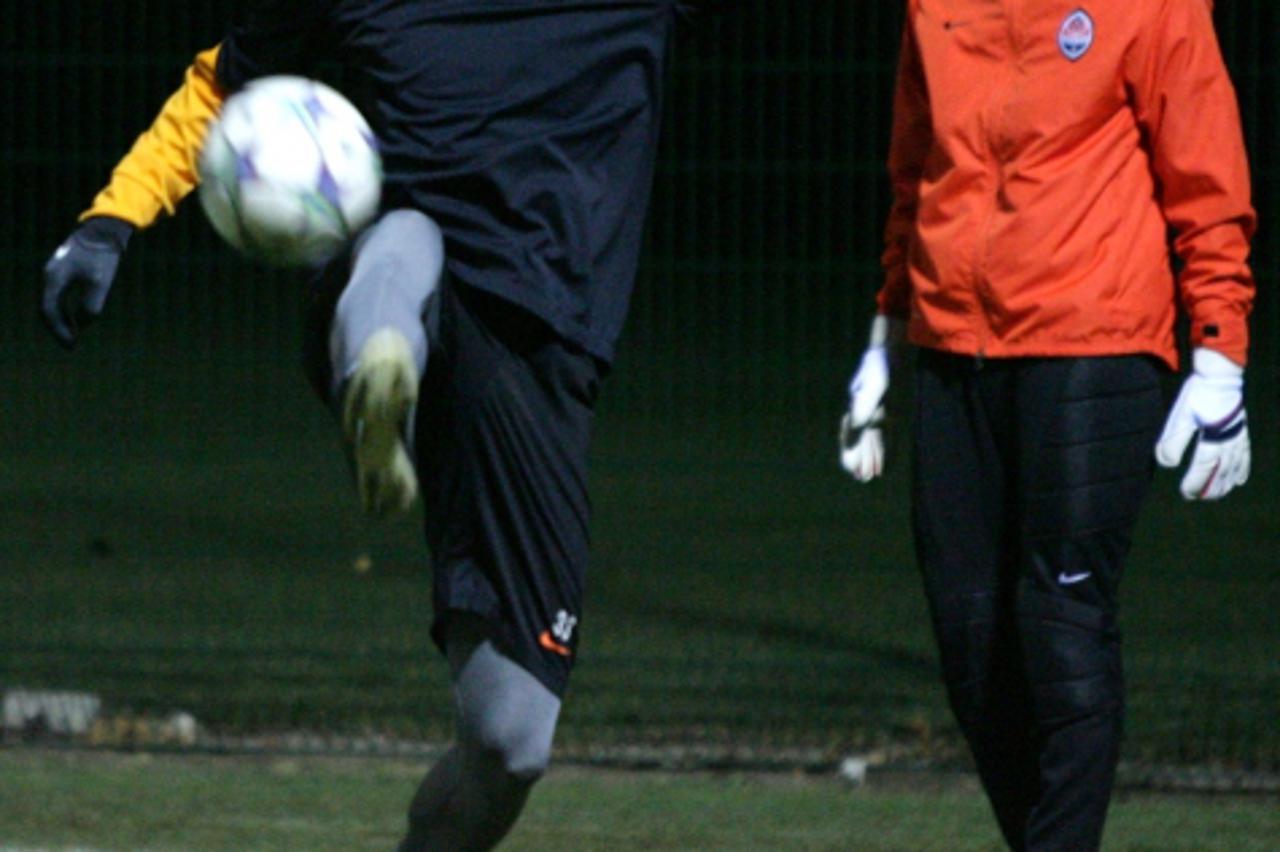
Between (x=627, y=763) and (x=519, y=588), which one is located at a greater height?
(x=519, y=588)

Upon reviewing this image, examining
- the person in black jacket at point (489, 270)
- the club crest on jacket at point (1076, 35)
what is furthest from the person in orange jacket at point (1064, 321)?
the person in black jacket at point (489, 270)

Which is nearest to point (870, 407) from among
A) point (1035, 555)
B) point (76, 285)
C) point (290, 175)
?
point (1035, 555)

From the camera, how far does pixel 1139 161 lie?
4871 mm

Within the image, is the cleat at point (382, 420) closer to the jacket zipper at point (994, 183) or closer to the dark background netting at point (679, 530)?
the jacket zipper at point (994, 183)

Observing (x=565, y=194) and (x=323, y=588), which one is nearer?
(x=565, y=194)

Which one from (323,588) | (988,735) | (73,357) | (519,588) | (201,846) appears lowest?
(73,357)

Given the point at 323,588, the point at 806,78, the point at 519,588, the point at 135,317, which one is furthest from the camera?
the point at 135,317

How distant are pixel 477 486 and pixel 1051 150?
44.1 inches

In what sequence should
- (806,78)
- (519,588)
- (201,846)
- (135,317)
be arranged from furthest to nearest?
(135,317) < (806,78) < (201,846) < (519,588)

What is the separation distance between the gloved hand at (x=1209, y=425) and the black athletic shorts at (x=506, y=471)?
1.01 m

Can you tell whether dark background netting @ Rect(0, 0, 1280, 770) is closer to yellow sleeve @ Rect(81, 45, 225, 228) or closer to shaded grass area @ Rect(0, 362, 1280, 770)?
shaded grass area @ Rect(0, 362, 1280, 770)

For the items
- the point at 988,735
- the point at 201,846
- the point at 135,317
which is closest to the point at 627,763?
the point at 201,846

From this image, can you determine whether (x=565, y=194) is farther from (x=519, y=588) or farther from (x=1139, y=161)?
(x=1139, y=161)

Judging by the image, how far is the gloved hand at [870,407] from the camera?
17.3 ft
